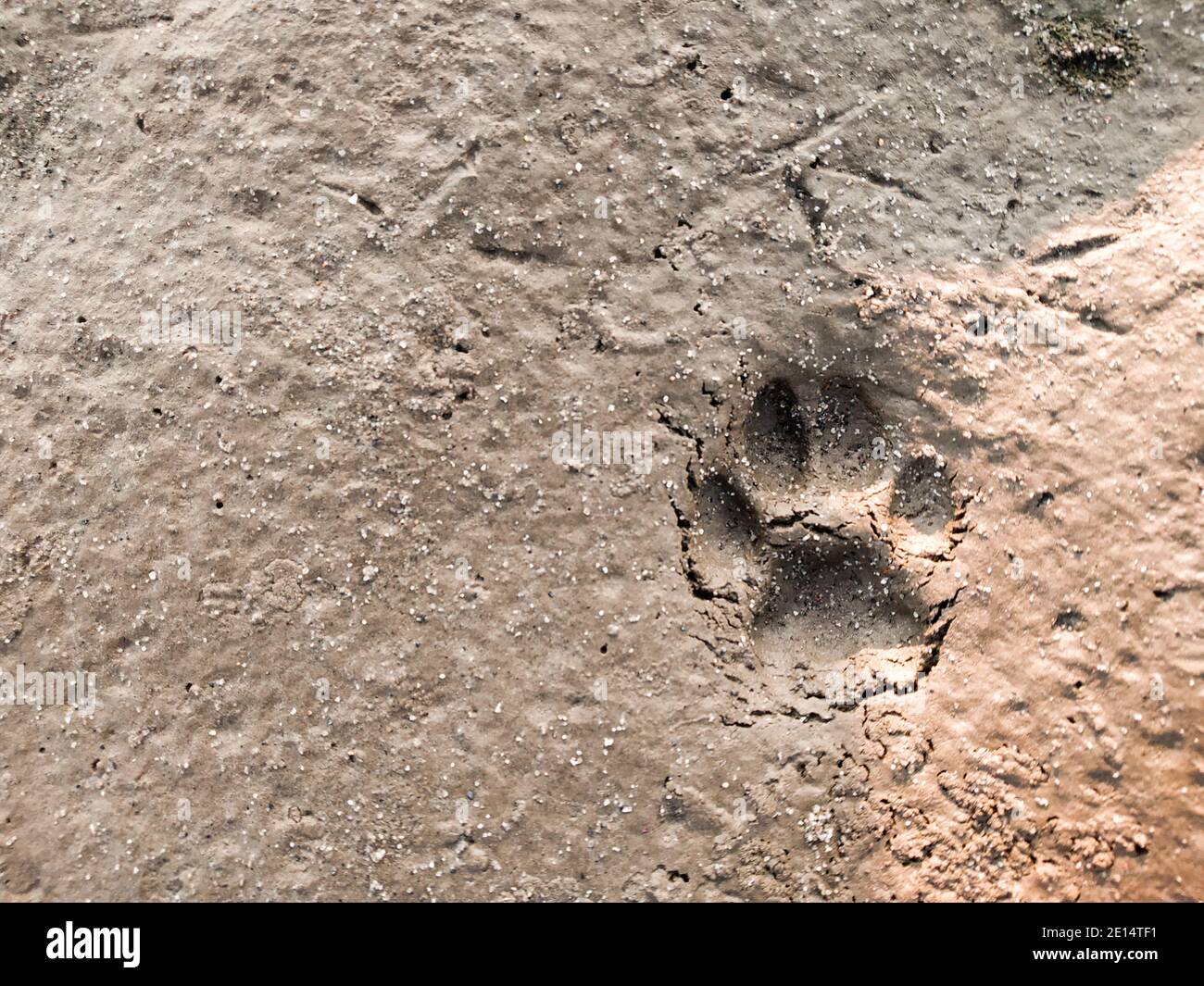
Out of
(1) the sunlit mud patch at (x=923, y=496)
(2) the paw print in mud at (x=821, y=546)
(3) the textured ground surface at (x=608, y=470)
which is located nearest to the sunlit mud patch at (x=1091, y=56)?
(3) the textured ground surface at (x=608, y=470)

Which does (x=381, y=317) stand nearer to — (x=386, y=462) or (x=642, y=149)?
(x=386, y=462)

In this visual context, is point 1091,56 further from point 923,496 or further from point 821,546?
point 821,546

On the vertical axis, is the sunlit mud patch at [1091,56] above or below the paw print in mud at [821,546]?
above

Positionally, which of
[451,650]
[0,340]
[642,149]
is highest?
[642,149]

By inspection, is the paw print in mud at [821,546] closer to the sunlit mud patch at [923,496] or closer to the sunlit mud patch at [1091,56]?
the sunlit mud patch at [923,496]

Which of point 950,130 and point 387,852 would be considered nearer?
point 387,852

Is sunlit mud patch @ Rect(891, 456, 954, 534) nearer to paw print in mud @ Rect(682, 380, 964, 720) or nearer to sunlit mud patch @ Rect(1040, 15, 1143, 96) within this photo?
paw print in mud @ Rect(682, 380, 964, 720)
